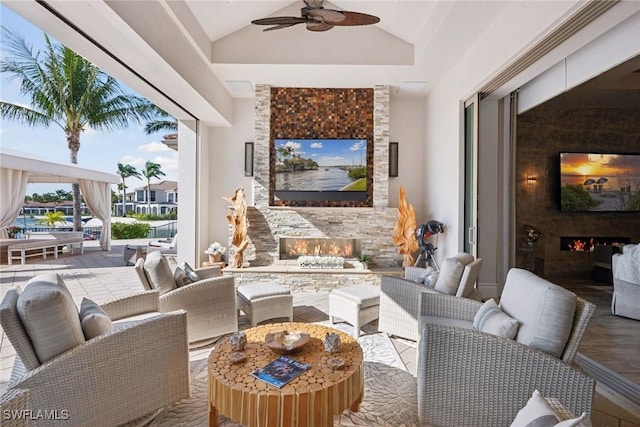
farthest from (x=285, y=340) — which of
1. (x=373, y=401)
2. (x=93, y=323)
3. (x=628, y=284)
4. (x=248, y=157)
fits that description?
(x=248, y=157)

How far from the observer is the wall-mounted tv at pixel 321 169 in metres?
5.73

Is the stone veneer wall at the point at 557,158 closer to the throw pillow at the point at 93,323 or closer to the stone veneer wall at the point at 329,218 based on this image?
the stone veneer wall at the point at 329,218

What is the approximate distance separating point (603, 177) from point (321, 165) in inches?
197

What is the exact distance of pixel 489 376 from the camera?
1837mm

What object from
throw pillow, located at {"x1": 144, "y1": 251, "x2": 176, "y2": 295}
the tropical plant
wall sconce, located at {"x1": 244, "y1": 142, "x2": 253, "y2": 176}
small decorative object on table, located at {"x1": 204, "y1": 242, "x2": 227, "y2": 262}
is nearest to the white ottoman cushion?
throw pillow, located at {"x1": 144, "y1": 251, "x2": 176, "y2": 295}

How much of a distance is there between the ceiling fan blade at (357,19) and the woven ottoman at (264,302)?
9.14 ft

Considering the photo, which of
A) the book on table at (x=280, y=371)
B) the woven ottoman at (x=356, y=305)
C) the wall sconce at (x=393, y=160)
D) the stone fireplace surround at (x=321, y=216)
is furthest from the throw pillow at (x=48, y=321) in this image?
the wall sconce at (x=393, y=160)

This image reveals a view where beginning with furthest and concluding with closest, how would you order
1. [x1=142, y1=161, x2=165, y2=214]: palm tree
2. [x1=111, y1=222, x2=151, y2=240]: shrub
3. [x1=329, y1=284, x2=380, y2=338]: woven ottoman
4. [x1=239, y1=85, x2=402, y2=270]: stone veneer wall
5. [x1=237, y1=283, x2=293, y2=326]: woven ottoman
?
1. [x1=111, y1=222, x2=151, y2=240]: shrub
2. [x1=142, y1=161, x2=165, y2=214]: palm tree
3. [x1=239, y1=85, x2=402, y2=270]: stone veneer wall
4. [x1=237, y1=283, x2=293, y2=326]: woven ottoman
5. [x1=329, y1=284, x2=380, y2=338]: woven ottoman

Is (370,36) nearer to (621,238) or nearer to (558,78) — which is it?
(558,78)

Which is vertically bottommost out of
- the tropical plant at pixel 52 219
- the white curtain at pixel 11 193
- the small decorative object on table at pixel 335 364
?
the small decorative object on table at pixel 335 364

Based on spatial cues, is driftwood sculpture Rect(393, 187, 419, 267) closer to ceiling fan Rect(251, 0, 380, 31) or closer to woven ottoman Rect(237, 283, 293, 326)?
woven ottoman Rect(237, 283, 293, 326)

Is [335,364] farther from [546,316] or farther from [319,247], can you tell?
[319,247]

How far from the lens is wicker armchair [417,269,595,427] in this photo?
174 centimetres

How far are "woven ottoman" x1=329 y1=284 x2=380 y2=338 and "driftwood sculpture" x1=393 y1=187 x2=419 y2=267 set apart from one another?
64.3 inches
